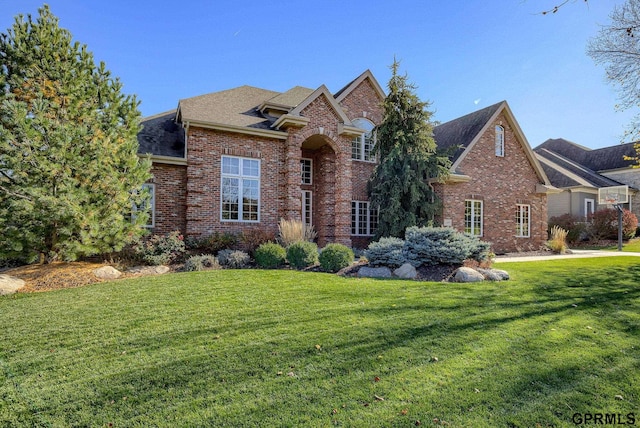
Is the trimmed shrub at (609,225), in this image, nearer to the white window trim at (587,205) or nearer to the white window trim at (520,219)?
the white window trim at (587,205)

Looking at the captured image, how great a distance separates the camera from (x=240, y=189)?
13242 millimetres

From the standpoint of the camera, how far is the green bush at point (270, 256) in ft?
33.5

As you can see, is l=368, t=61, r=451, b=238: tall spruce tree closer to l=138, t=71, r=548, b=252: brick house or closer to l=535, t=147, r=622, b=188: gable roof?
l=138, t=71, r=548, b=252: brick house

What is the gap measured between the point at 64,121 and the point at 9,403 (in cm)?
799

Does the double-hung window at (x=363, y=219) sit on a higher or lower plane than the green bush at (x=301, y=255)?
higher

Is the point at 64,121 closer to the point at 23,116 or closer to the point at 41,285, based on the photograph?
the point at 23,116

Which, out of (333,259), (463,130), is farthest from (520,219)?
(333,259)

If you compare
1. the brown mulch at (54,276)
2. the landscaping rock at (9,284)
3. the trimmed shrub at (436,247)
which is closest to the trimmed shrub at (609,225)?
the trimmed shrub at (436,247)

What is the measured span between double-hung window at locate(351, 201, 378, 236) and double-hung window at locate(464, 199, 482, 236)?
4.34 meters

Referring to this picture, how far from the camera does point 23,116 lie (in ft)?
25.5

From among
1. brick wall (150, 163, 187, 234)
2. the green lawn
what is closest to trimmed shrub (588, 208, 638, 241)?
the green lawn

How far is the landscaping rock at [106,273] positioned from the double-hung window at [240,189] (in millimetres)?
4488

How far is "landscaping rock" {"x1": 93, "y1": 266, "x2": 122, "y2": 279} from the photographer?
8672 mm

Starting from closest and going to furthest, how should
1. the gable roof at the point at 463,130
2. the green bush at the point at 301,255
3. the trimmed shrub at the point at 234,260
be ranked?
1. the green bush at the point at 301,255
2. the trimmed shrub at the point at 234,260
3. the gable roof at the point at 463,130
